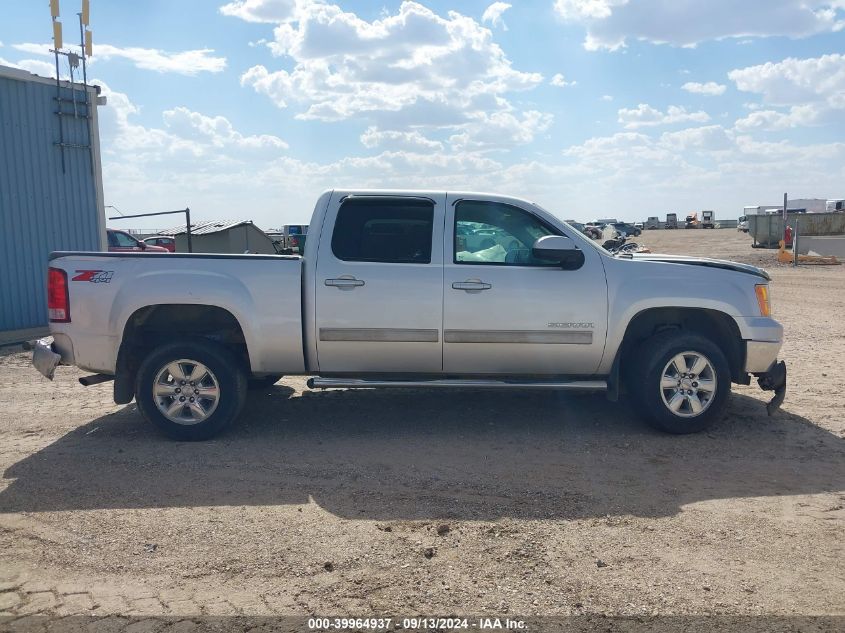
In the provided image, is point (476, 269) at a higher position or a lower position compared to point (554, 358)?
higher

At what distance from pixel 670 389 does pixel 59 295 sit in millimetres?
4983

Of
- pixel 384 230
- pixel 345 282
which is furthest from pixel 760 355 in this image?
pixel 345 282

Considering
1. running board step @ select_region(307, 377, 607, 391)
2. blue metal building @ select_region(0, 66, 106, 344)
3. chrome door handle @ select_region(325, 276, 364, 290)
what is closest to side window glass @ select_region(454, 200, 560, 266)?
chrome door handle @ select_region(325, 276, 364, 290)

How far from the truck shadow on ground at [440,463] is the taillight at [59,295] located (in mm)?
1046

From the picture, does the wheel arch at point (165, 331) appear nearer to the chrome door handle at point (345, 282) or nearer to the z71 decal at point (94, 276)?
the z71 decal at point (94, 276)

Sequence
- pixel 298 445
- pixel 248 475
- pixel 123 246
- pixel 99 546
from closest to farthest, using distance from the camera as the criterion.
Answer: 1. pixel 99 546
2. pixel 248 475
3. pixel 298 445
4. pixel 123 246

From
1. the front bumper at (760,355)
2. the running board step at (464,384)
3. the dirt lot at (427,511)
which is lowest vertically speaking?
the dirt lot at (427,511)

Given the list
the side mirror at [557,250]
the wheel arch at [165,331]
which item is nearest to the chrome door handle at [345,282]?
the wheel arch at [165,331]

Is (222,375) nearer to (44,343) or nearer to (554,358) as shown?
(44,343)

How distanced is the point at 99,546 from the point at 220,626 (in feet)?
4.02

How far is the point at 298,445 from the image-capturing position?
5973mm

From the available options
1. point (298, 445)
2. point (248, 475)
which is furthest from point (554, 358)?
point (248, 475)

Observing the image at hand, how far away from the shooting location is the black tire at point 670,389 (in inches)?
237

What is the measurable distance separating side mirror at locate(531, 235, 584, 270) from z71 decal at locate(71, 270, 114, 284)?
11.1ft
